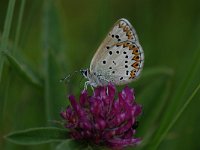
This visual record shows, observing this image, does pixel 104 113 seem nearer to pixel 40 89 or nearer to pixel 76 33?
pixel 40 89

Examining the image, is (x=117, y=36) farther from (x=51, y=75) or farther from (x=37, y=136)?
(x=37, y=136)

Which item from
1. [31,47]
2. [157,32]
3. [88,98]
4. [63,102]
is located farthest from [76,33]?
[88,98]

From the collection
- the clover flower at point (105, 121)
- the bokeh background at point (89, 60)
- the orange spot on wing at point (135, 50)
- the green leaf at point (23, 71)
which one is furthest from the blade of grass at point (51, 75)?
the orange spot on wing at point (135, 50)

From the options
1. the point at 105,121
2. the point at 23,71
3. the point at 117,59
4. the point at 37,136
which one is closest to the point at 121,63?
the point at 117,59

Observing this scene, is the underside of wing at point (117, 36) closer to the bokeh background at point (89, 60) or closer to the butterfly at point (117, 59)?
the butterfly at point (117, 59)

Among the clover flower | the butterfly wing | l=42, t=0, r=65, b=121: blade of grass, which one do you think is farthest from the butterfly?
l=42, t=0, r=65, b=121: blade of grass

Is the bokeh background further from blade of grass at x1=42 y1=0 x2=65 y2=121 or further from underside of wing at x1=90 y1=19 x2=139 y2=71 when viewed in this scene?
underside of wing at x1=90 y1=19 x2=139 y2=71

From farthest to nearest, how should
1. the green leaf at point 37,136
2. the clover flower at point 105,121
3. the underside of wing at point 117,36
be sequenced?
the underside of wing at point 117,36
the clover flower at point 105,121
the green leaf at point 37,136
